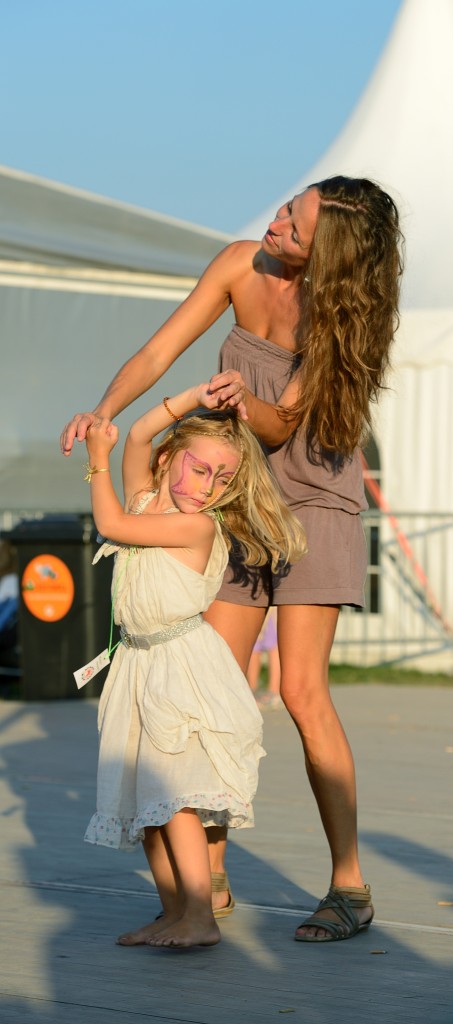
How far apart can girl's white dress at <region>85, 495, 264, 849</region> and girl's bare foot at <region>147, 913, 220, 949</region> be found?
223 millimetres

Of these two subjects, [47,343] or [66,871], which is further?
[47,343]

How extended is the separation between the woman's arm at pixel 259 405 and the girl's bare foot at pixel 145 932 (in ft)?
3.96

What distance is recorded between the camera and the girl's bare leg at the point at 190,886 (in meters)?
3.55

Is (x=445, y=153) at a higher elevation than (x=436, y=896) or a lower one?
higher

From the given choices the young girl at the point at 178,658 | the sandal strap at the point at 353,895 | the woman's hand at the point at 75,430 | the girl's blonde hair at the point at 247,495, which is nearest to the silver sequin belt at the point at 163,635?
the young girl at the point at 178,658

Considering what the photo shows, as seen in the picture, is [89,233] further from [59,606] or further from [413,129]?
[413,129]

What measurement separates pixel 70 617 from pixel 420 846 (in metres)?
4.16

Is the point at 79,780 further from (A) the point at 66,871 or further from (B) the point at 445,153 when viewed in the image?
(B) the point at 445,153

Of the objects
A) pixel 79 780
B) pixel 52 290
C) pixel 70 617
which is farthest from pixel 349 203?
pixel 52 290

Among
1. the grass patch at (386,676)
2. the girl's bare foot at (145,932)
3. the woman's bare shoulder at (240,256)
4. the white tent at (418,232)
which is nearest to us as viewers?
the girl's bare foot at (145,932)

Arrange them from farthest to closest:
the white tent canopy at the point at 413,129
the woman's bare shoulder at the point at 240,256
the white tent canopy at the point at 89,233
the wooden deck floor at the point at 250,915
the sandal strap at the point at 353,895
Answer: the white tent canopy at the point at 413,129, the white tent canopy at the point at 89,233, the woman's bare shoulder at the point at 240,256, the sandal strap at the point at 353,895, the wooden deck floor at the point at 250,915

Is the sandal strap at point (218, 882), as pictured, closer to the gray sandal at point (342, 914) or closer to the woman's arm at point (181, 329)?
the gray sandal at point (342, 914)

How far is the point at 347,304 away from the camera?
373cm

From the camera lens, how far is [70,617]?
8.86 meters
